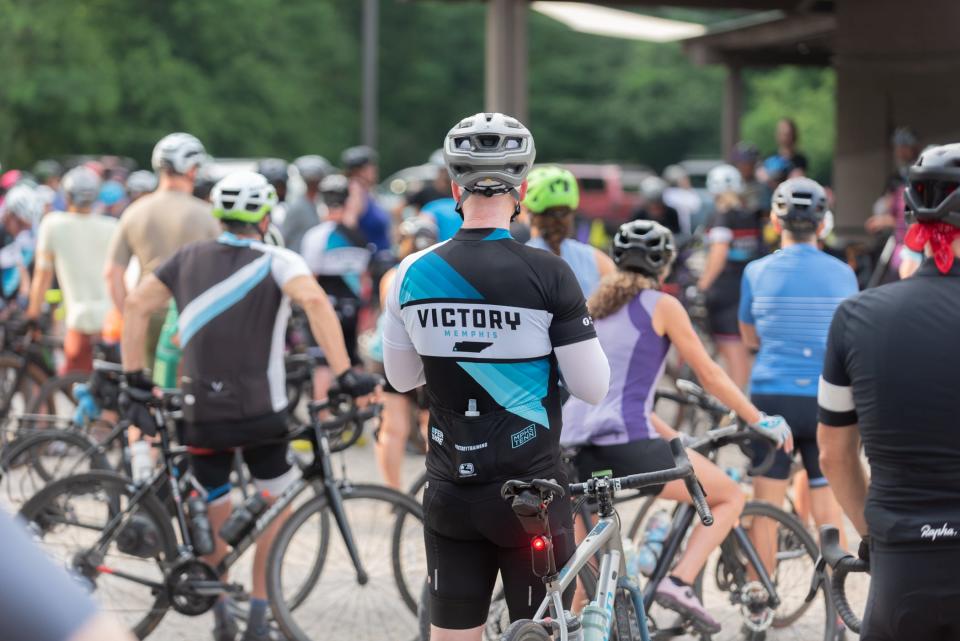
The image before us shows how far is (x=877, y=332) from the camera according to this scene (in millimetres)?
3295

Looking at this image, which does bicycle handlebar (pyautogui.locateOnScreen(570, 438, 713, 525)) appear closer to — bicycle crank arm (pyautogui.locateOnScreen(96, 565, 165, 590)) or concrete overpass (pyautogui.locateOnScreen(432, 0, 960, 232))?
bicycle crank arm (pyautogui.locateOnScreen(96, 565, 165, 590))

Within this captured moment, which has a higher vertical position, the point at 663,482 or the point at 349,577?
the point at 663,482

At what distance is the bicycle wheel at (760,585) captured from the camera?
580 cm

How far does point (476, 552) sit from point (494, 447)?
0.33 meters

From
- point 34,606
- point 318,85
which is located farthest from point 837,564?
point 318,85

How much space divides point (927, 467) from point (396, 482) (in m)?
5.17

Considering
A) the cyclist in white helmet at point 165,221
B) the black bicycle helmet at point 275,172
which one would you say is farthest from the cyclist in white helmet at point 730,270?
the cyclist in white helmet at point 165,221

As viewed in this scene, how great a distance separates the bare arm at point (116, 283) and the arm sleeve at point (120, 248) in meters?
0.03

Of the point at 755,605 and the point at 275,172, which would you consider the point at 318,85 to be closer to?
the point at 275,172

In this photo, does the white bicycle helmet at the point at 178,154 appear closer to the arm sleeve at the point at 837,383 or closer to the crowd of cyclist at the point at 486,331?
the crowd of cyclist at the point at 486,331

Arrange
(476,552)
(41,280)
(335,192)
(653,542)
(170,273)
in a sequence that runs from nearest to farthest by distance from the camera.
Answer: (476,552), (653,542), (170,273), (41,280), (335,192)

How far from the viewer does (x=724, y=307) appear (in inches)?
440

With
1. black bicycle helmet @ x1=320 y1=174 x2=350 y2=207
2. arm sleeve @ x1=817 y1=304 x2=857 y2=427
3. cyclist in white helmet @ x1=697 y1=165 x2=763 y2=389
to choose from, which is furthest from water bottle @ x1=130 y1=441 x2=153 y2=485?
cyclist in white helmet @ x1=697 y1=165 x2=763 y2=389

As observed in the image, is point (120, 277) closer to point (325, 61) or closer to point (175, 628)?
point (175, 628)
